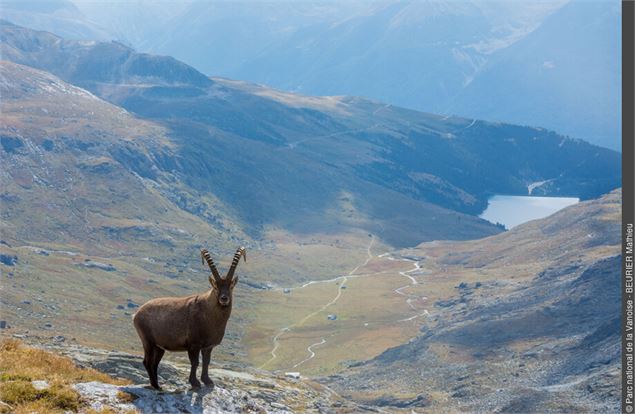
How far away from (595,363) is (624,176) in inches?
4647

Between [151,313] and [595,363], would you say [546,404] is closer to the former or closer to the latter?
[595,363]

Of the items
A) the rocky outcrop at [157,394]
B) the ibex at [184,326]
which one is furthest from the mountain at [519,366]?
the ibex at [184,326]

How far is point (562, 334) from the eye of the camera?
176 m

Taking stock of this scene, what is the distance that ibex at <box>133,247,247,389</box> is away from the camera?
28.0 meters

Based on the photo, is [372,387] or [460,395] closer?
[460,395]

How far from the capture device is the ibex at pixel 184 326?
2800 cm

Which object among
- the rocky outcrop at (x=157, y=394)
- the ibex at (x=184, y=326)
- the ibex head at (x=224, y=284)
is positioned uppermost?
the ibex head at (x=224, y=284)

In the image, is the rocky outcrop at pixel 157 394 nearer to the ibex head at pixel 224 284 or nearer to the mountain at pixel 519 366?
the ibex head at pixel 224 284

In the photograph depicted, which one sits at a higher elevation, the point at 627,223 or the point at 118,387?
the point at 627,223

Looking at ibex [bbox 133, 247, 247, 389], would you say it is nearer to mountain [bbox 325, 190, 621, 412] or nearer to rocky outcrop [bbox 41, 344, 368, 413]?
rocky outcrop [bbox 41, 344, 368, 413]

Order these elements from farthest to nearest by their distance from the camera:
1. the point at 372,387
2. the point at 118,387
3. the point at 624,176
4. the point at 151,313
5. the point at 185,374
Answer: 1. the point at 372,387
2. the point at 185,374
3. the point at 624,176
4. the point at 151,313
5. the point at 118,387

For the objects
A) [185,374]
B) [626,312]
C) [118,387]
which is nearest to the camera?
[118,387]

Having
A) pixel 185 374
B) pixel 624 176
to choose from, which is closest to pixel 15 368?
pixel 185 374

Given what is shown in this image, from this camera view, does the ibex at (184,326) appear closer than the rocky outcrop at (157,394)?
No
